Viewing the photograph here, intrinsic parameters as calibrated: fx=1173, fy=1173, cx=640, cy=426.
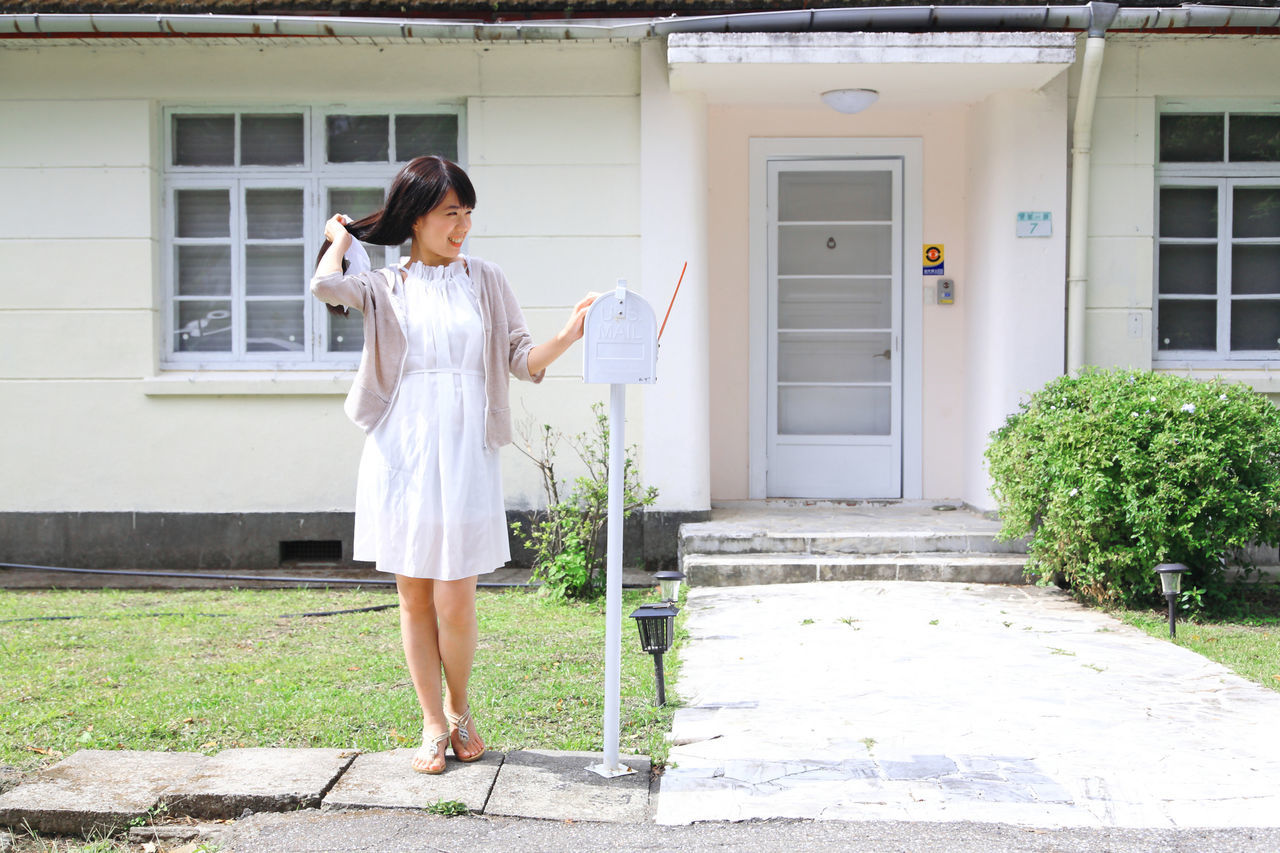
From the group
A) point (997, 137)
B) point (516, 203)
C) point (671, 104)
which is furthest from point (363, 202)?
point (997, 137)

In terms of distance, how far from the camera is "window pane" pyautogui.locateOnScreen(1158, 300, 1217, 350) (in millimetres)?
7941

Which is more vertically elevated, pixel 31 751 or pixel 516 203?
pixel 516 203

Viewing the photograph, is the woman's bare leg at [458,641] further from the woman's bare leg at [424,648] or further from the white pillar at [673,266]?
the white pillar at [673,266]

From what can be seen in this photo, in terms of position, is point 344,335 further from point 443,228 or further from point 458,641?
point 458,641

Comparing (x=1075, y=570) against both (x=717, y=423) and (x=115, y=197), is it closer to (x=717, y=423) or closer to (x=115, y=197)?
(x=717, y=423)

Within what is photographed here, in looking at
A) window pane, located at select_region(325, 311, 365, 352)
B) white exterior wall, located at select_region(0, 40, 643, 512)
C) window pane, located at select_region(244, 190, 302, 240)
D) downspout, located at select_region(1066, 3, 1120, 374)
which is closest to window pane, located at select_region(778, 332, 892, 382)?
downspout, located at select_region(1066, 3, 1120, 374)

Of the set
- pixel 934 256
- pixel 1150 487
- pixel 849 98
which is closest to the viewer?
pixel 1150 487

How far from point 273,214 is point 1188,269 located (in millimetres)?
6214

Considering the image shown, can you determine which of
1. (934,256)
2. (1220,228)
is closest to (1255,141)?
(1220,228)

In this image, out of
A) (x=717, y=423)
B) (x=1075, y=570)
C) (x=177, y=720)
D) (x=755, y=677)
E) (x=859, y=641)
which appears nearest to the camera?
(x=177, y=720)

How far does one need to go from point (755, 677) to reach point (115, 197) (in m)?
5.42

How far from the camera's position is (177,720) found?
4.25 metres

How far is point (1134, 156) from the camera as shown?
25.1 feet

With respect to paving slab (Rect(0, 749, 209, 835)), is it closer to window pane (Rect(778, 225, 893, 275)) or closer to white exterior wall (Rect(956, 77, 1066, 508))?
white exterior wall (Rect(956, 77, 1066, 508))
